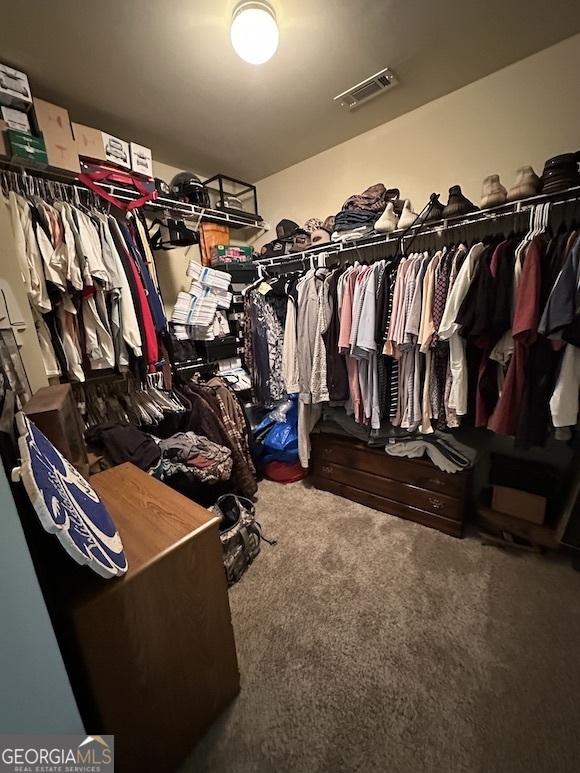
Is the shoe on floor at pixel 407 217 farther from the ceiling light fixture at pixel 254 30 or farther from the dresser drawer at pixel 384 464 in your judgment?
the dresser drawer at pixel 384 464

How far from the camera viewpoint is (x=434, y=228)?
1.70 m

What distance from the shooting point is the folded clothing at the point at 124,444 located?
1.60 m

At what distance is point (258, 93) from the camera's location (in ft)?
5.58

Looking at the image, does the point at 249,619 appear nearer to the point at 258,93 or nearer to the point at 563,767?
the point at 563,767

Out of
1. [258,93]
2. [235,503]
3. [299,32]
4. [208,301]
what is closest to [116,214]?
[208,301]

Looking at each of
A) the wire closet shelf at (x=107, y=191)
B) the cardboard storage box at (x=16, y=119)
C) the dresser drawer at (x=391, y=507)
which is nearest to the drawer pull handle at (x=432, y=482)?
the dresser drawer at (x=391, y=507)

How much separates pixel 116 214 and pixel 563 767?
3.03 metres

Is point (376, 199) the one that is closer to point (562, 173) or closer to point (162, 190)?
point (562, 173)

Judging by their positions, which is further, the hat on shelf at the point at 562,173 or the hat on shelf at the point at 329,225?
the hat on shelf at the point at 329,225

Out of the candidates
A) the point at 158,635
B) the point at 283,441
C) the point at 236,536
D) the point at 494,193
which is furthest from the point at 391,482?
the point at 494,193

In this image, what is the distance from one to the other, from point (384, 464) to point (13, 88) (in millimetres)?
2782

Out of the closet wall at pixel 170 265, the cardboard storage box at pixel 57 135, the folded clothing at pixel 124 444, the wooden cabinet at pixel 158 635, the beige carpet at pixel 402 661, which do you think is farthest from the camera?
the closet wall at pixel 170 265

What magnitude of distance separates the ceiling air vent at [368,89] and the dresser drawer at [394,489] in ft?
7.68

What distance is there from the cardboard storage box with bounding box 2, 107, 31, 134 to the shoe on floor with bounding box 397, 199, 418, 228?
6.56 ft
